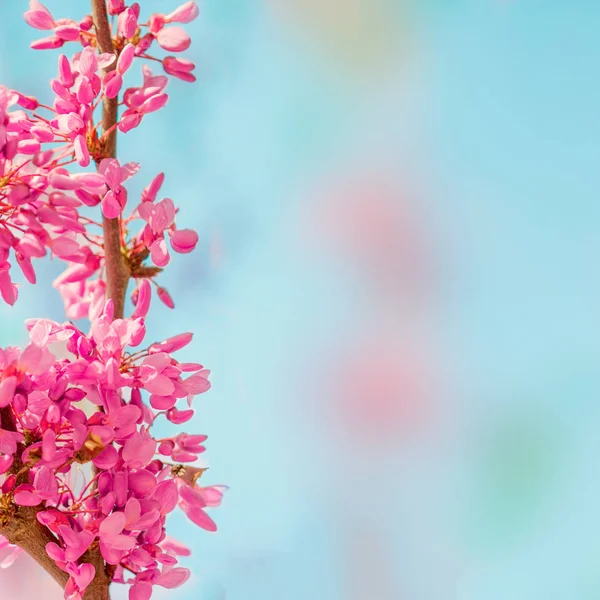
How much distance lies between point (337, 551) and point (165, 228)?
0.65 m

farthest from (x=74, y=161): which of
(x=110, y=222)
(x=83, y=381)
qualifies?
(x=83, y=381)

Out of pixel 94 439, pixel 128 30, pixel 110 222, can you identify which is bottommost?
pixel 94 439

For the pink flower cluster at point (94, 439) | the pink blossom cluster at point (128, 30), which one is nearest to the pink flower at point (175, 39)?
the pink blossom cluster at point (128, 30)

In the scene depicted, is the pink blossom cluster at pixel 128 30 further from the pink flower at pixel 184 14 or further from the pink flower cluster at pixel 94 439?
the pink flower cluster at pixel 94 439

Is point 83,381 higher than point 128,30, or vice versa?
point 128,30

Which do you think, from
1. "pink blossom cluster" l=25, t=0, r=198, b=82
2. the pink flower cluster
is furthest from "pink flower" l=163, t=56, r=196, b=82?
the pink flower cluster

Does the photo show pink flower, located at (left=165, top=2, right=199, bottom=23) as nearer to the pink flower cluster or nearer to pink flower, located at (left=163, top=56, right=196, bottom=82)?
pink flower, located at (left=163, top=56, right=196, bottom=82)

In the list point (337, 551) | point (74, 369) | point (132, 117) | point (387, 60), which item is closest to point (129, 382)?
point (74, 369)

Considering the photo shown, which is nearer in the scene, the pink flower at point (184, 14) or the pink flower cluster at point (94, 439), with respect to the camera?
the pink flower cluster at point (94, 439)

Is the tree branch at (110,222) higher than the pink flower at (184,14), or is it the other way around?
the pink flower at (184,14)

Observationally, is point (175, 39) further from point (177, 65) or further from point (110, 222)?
point (110, 222)

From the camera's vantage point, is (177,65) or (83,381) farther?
(177,65)

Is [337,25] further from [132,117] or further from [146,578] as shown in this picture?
[146,578]

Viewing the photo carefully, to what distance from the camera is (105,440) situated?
438 mm
